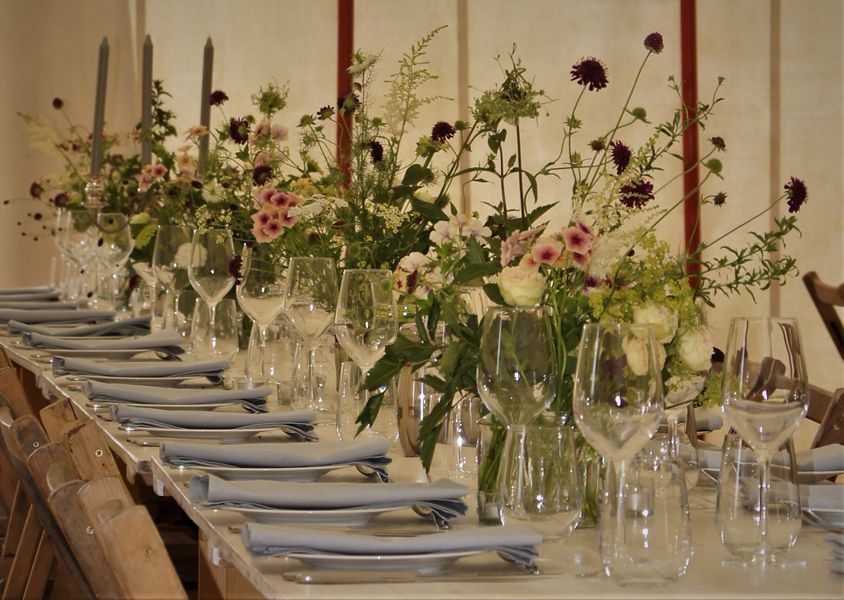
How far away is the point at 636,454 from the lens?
122cm

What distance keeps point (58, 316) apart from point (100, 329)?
17.6 inches

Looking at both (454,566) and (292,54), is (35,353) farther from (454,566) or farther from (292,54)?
(292,54)

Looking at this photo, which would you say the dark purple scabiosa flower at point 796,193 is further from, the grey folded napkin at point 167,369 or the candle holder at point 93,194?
the candle holder at point 93,194

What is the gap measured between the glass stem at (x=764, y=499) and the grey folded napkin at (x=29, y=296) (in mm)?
3117

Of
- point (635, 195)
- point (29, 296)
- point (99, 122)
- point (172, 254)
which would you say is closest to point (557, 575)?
point (635, 195)

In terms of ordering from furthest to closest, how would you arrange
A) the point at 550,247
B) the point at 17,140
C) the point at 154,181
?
the point at 17,140
the point at 154,181
the point at 550,247

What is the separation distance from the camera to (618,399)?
118 centimetres

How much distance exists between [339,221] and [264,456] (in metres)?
0.78

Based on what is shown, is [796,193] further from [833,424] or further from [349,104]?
[349,104]

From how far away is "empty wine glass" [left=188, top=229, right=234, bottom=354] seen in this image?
2.48 metres

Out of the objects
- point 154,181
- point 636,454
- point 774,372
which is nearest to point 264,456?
point 636,454

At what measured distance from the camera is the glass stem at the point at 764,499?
1.25 m

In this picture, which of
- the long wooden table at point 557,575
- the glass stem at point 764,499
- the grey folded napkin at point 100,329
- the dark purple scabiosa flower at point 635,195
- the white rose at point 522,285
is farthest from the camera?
the grey folded napkin at point 100,329

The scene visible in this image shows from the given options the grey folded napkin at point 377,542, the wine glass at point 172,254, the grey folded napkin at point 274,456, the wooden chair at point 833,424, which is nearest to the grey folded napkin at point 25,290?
the wine glass at point 172,254
